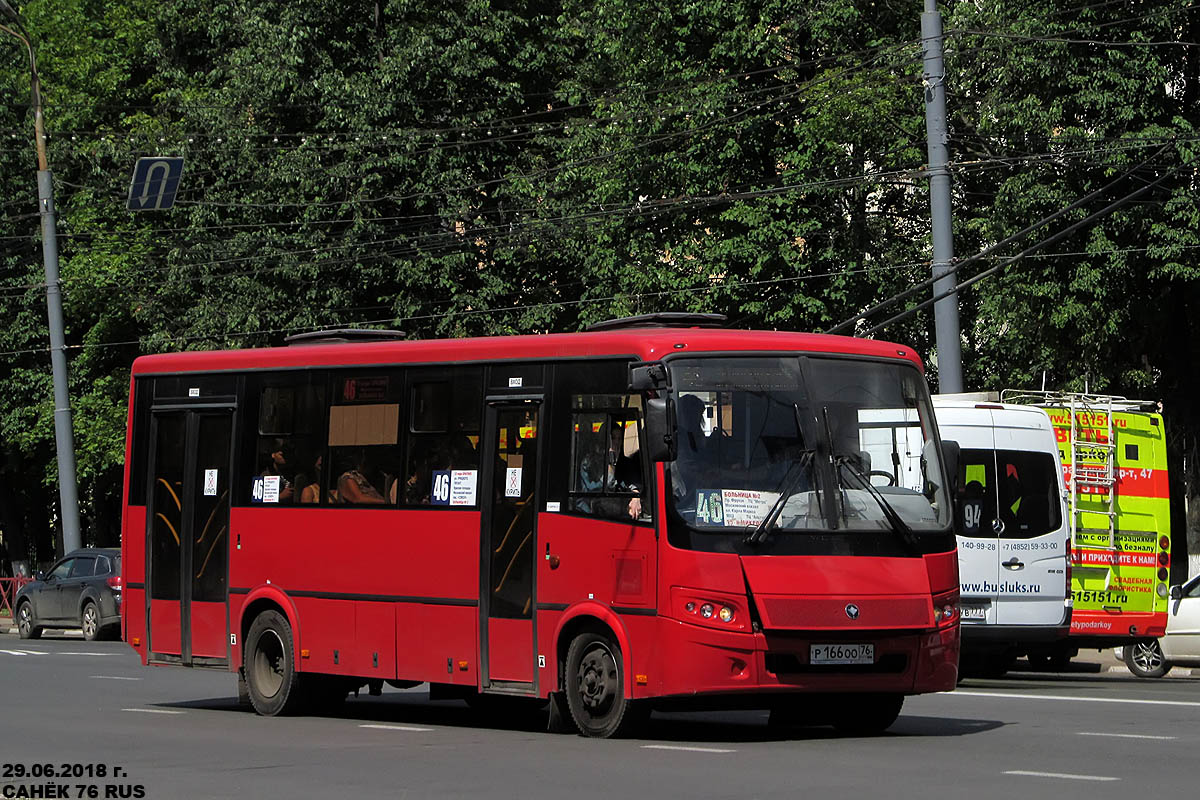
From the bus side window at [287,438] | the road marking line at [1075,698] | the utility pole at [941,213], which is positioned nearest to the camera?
the bus side window at [287,438]

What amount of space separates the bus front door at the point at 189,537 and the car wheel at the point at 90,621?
56.7 ft

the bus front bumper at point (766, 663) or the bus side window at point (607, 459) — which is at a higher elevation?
the bus side window at point (607, 459)

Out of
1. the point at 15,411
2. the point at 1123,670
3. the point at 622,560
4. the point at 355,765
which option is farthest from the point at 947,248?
the point at 15,411

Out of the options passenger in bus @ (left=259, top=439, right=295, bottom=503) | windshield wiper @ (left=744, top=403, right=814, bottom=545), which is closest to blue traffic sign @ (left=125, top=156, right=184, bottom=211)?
passenger in bus @ (left=259, top=439, right=295, bottom=503)

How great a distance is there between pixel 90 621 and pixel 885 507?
77.7 ft

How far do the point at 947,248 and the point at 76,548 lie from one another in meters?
17.8

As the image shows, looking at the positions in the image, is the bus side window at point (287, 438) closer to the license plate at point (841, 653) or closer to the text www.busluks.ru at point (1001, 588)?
the license plate at point (841, 653)

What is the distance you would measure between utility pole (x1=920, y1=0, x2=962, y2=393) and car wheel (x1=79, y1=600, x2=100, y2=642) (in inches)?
618

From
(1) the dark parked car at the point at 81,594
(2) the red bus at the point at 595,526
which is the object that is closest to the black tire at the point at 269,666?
(2) the red bus at the point at 595,526

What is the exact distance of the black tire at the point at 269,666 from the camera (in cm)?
1702

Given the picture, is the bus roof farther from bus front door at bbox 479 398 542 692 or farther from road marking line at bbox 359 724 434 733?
road marking line at bbox 359 724 434 733

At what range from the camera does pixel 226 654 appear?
1753 cm

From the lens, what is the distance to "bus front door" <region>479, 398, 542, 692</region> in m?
14.8

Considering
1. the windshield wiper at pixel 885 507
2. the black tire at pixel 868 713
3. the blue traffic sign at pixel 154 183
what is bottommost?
the black tire at pixel 868 713
